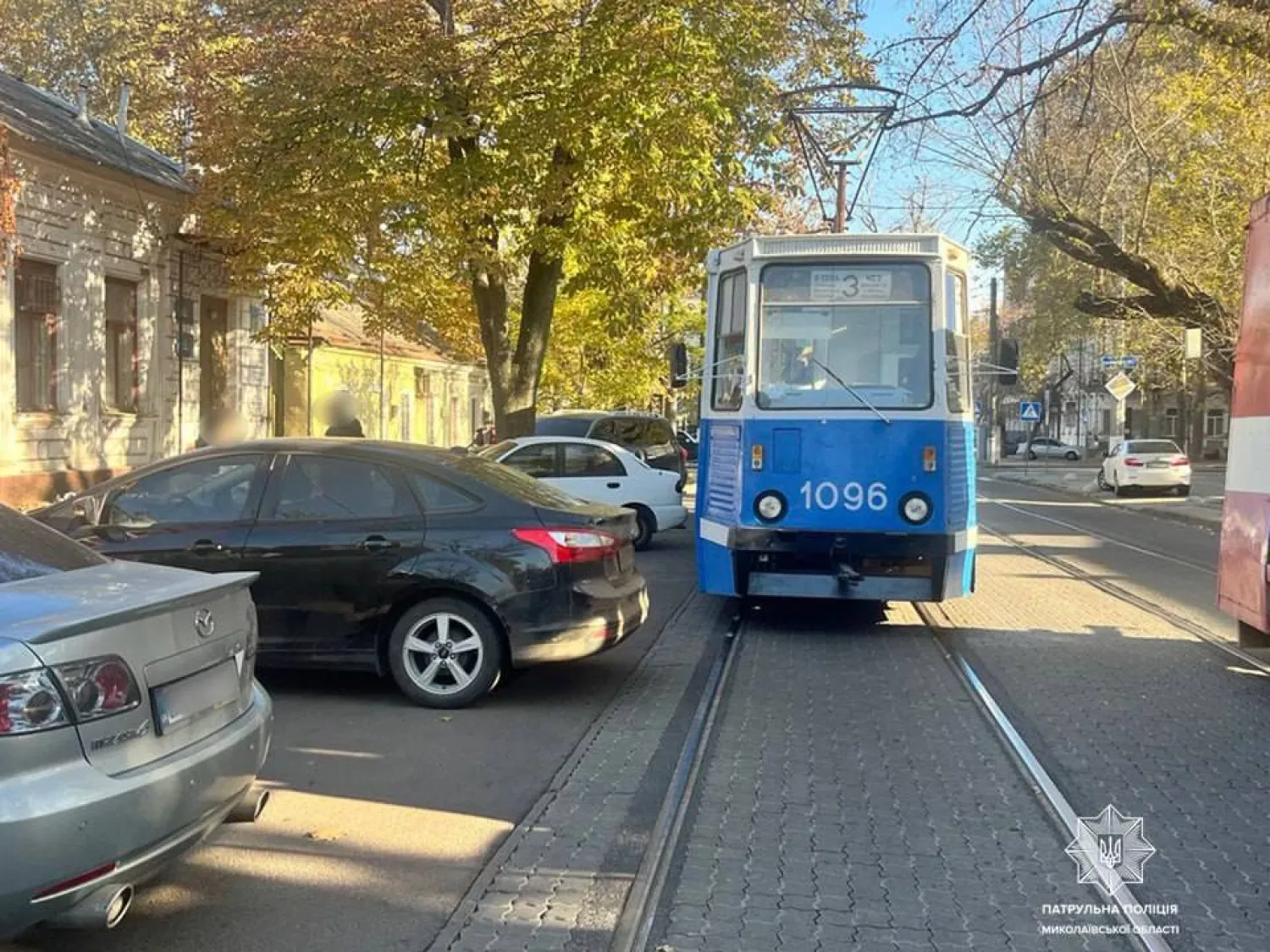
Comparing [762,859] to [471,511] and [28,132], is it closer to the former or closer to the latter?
[471,511]

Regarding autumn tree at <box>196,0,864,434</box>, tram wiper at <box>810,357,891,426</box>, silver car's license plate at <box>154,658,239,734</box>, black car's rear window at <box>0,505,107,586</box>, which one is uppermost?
autumn tree at <box>196,0,864,434</box>

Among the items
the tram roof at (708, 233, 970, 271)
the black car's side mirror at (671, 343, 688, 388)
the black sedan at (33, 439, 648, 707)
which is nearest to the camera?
the black sedan at (33, 439, 648, 707)

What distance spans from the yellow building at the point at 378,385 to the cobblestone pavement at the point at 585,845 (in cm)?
1406

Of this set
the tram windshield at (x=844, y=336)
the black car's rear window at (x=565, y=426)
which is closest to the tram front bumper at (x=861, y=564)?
the tram windshield at (x=844, y=336)

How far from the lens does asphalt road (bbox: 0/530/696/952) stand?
3.94 m

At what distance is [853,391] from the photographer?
920 centimetres

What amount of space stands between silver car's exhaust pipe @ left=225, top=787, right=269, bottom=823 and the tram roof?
6362 mm

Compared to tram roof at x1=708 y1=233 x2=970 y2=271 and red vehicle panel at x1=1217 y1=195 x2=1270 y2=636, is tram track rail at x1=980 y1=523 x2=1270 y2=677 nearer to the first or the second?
red vehicle panel at x1=1217 y1=195 x2=1270 y2=636

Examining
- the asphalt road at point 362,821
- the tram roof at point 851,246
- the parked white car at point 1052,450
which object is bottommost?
the parked white car at point 1052,450

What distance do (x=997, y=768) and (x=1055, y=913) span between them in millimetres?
1661

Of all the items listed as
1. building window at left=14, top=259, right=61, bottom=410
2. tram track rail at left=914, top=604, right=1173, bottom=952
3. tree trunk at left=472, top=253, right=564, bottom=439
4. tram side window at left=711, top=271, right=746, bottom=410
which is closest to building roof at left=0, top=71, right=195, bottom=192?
building window at left=14, top=259, right=61, bottom=410

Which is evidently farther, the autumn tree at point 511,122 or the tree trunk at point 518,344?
the tree trunk at point 518,344

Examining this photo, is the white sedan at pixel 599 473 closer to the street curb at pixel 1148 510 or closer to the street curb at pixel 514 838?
the street curb at pixel 514 838

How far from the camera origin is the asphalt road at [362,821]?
155 inches
